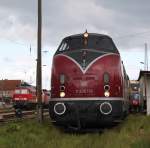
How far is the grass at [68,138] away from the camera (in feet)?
41.1

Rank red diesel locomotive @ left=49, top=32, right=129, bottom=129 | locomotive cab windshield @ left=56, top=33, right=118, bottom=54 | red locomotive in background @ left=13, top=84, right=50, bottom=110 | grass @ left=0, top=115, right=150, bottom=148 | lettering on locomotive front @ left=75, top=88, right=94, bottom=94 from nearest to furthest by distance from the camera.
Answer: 1. grass @ left=0, top=115, right=150, bottom=148
2. red diesel locomotive @ left=49, top=32, right=129, bottom=129
3. lettering on locomotive front @ left=75, top=88, right=94, bottom=94
4. locomotive cab windshield @ left=56, top=33, right=118, bottom=54
5. red locomotive in background @ left=13, top=84, right=50, bottom=110

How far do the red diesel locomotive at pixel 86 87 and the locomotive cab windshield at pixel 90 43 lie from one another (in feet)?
0.12

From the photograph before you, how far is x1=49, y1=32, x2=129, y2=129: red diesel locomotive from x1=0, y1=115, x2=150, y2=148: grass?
56cm

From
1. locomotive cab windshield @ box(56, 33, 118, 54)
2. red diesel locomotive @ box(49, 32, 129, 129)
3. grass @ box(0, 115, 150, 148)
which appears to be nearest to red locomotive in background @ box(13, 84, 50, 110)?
grass @ box(0, 115, 150, 148)

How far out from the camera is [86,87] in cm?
1580

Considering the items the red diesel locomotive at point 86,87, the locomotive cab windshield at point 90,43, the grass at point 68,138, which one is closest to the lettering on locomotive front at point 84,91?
the red diesel locomotive at point 86,87

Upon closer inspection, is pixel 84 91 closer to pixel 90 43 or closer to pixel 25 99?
pixel 90 43

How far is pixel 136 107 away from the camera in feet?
109

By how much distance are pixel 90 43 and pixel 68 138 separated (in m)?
3.86

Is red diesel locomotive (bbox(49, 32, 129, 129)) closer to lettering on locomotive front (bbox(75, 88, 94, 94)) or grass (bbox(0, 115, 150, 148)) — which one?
lettering on locomotive front (bbox(75, 88, 94, 94))

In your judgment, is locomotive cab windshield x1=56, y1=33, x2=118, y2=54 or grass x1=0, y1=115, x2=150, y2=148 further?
locomotive cab windshield x1=56, y1=33, x2=118, y2=54

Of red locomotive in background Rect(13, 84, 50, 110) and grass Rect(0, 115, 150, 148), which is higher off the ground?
red locomotive in background Rect(13, 84, 50, 110)

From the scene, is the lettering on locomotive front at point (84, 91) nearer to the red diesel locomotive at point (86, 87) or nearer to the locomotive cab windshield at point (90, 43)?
the red diesel locomotive at point (86, 87)

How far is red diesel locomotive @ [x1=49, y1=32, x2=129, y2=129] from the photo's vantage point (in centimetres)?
1552
